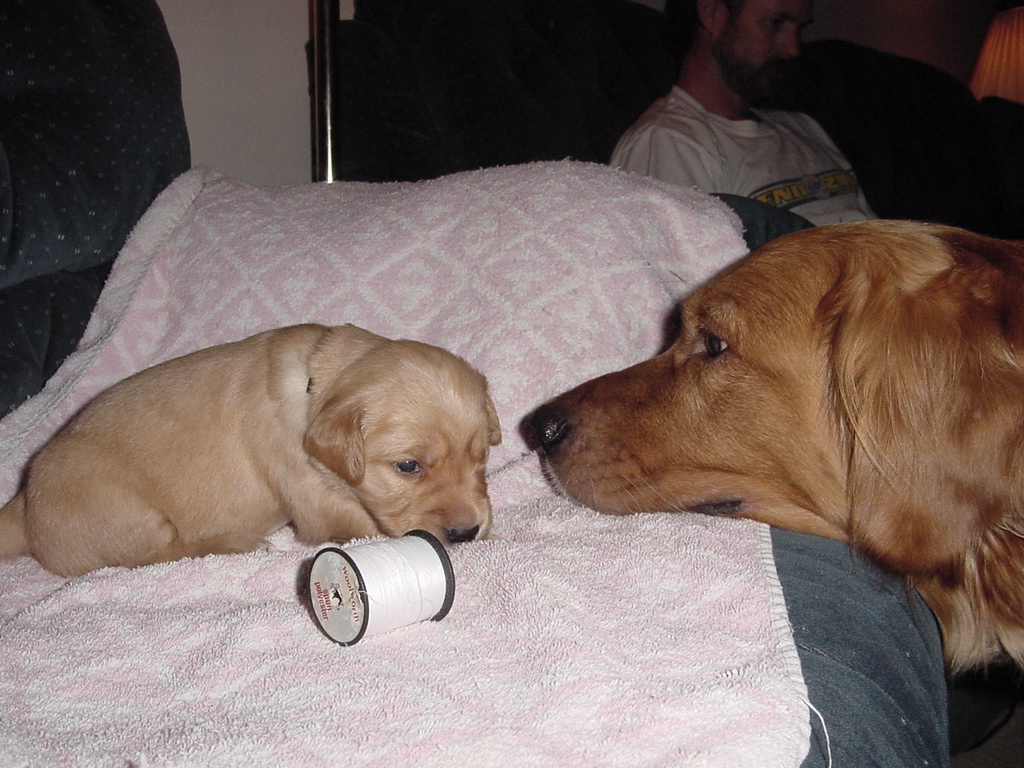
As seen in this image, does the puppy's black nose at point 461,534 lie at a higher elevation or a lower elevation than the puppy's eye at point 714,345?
lower

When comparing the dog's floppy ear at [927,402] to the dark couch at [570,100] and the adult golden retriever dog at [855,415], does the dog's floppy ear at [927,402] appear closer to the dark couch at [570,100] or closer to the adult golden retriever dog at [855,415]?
the adult golden retriever dog at [855,415]

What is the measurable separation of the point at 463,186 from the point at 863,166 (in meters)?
3.60

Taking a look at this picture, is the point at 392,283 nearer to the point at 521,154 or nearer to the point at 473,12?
the point at 521,154

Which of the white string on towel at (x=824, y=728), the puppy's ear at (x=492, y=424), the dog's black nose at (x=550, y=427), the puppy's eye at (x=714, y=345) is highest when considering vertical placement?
the puppy's eye at (x=714, y=345)

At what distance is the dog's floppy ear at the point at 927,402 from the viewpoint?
3.86 feet

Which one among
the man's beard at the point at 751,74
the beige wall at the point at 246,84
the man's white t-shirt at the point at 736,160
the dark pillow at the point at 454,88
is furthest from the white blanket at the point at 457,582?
the man's beard at the point at 751,74

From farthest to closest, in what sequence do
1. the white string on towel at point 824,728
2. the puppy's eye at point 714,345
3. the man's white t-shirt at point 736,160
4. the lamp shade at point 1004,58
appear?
the lamp shade at point 1004,58, the man's white t-shirt at point 736,160, the puppy's eye at point 714,345, the white string on towel at point 824,728

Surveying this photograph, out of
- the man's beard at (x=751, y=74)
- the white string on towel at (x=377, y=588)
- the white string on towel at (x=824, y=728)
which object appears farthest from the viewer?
the man's beard at (x=751, y=74)

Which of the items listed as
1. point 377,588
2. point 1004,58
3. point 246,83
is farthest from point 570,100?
point 1004,58

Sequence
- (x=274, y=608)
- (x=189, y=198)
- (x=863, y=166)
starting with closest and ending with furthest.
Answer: (x=274, y=608) → (x=189, y=198) → (x=863, y=166)

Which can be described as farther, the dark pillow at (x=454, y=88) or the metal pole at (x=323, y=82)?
the dark pillow at (x=454, y=88)

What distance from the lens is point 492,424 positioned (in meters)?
1.83

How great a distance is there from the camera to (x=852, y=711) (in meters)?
1.05


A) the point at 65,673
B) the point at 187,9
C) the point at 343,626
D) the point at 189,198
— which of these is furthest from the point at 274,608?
the point at 187,9
